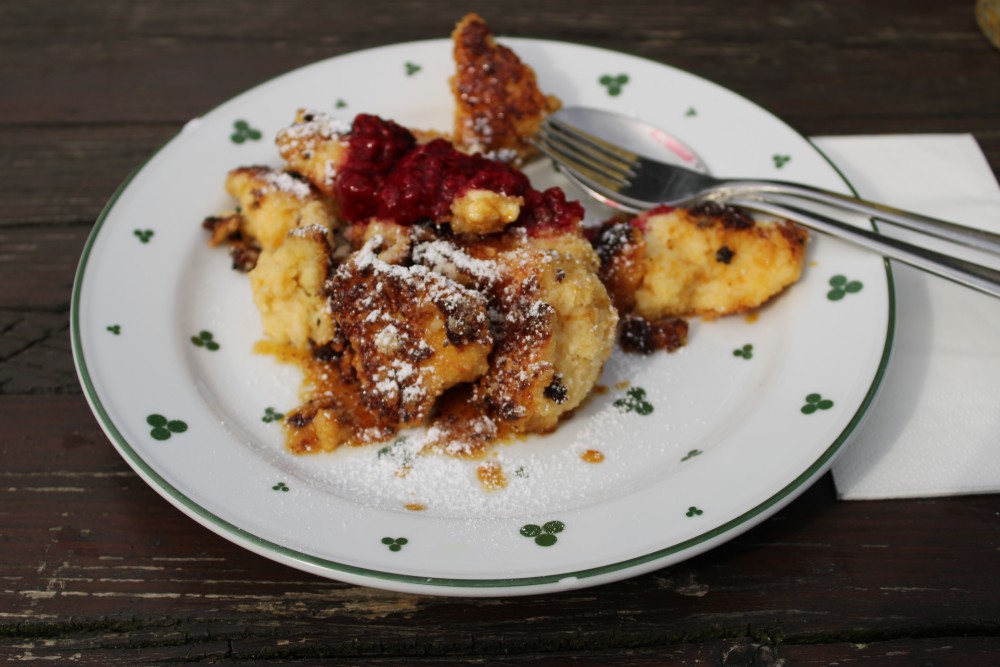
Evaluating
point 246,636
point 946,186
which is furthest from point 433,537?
point 946,186

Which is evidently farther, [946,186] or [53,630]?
[946,186]

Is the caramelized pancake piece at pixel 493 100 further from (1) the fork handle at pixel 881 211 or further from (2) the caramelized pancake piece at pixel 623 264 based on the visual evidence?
(1) the fork handle at pixel 881 211

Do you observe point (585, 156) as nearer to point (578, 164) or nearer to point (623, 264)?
point (578, 164)

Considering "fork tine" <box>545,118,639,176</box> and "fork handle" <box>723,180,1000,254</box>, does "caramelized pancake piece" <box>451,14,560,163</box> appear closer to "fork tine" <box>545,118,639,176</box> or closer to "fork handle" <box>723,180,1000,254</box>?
"fork tine" <box>545,118,639,176</box>

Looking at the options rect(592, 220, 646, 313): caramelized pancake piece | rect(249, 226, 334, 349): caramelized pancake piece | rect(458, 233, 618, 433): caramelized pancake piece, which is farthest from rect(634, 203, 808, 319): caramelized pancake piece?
rect(249, 226, 334, 349): caramelized pancake piece

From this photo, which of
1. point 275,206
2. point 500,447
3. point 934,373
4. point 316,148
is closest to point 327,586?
point 500,447

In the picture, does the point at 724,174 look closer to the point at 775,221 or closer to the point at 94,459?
the point at 775,221

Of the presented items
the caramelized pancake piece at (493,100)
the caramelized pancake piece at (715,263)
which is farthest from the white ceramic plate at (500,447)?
the caramelized pancake piece at (493,100)
